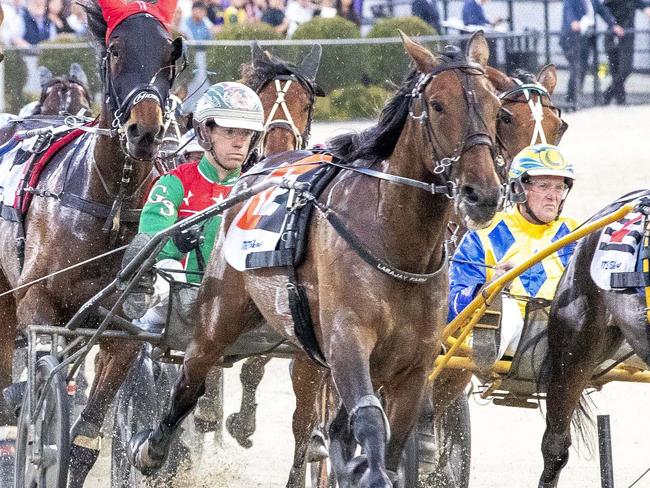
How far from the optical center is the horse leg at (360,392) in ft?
14.1

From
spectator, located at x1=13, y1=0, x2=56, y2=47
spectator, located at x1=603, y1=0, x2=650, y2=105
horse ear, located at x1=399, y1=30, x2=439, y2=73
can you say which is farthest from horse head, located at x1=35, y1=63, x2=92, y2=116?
spectator, located at x1=603, y1=0, x2=650, y2=105

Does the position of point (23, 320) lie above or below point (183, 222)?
below

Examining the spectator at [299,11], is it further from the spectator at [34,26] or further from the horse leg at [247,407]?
the horse leg at [247,407]

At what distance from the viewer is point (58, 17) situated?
48.7ft

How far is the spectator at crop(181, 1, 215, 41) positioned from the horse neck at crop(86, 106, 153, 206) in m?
8.81

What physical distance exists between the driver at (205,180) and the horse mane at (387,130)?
0.83m

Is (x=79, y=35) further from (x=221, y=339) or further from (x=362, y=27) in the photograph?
(x=221, y=339)

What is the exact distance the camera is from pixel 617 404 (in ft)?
28.2

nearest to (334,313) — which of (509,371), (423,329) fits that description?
(423,329)

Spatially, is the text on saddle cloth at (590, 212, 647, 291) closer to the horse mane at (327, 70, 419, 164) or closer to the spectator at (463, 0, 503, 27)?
the horse mane at (327, 70, 419, 164)

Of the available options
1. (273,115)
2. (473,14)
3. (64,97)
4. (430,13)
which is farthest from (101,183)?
(430,13)

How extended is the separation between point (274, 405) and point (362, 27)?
736 centimetres

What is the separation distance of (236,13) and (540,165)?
32.7 ft

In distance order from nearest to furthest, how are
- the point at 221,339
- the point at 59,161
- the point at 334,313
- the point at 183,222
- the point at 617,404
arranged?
the point at 334,313
the point at 183,222
the point at 221,339
the point at 59,161
the point at 617,404
